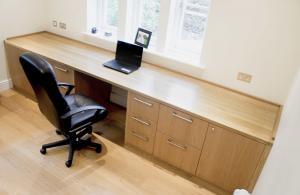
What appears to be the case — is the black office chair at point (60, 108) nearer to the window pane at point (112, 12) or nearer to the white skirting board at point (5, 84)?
the window pane at point (112, 12)

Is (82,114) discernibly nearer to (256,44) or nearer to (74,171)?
(74,171)

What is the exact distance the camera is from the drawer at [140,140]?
2.71 meters

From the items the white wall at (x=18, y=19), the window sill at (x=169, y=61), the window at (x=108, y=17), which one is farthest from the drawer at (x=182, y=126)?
the white wall at (x=18, y=19)

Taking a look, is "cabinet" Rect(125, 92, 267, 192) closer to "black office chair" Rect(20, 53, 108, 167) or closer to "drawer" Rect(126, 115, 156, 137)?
"drawer" Rect(126, 115, 156, 137)

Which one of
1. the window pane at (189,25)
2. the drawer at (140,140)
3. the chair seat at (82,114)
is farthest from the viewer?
the window pane at (189,25)

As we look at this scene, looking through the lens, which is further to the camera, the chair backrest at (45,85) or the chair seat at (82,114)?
the chair seat at (82,114)

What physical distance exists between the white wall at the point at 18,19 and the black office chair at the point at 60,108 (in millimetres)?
1328

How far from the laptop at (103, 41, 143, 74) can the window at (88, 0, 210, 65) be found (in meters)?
0.24

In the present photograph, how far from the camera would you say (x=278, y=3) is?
2.32m

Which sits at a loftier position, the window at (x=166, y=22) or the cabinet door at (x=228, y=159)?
the window at (x=166, y=22)

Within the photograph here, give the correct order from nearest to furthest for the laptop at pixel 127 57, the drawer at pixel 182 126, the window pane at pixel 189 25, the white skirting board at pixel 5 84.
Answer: the drawer at pixel 182 126 → the window pane at pixel 189 25 → the laptop at pixel 127 57 → the white skirting board at pixel 5 84

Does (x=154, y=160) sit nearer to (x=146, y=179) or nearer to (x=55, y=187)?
(x=146, y=179)

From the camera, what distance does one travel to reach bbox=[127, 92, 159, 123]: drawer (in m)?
2.53

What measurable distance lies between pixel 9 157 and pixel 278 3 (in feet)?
9.07
